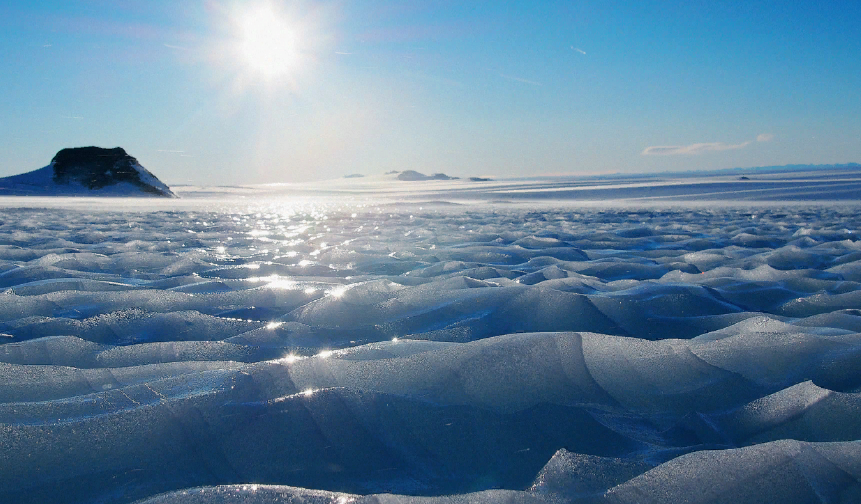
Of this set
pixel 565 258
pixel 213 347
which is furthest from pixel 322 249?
pixel 213 347

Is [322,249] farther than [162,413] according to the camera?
Yes

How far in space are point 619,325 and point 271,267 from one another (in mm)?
2174

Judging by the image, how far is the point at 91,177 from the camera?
2128cm

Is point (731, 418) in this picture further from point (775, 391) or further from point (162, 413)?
point (162, 413)

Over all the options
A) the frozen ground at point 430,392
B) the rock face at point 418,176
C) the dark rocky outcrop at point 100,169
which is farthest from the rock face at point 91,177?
the rock face at point 418,176

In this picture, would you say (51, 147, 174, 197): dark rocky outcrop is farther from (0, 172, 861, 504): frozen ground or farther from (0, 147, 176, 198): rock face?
(0, 172, 861, 504): frozen ground

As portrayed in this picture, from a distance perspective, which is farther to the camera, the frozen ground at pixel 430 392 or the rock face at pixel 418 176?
the rock face at pixel 418 176

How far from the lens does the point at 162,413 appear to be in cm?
116

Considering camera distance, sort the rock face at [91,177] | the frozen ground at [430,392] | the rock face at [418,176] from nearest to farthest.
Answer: the frozen ground at [430,392]
the rock face at [91,177]
the rock face at [418,176]

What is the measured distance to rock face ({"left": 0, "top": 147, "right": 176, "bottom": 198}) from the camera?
2041cm

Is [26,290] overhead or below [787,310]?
overhead

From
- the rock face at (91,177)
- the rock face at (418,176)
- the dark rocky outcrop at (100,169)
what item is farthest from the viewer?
the rock face at (418,176)

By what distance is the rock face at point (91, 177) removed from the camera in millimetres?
20406

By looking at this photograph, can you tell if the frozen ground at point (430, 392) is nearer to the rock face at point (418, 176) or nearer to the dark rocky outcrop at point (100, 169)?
the dark rocky outcrop at point (100, 169)
